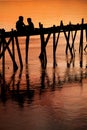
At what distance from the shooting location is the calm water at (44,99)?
12.2 meters

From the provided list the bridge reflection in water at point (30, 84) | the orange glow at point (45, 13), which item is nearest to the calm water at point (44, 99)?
the bridge reflection in water at point (30, 84)

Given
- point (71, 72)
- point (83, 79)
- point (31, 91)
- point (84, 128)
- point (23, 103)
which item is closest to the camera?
point (84, 128)

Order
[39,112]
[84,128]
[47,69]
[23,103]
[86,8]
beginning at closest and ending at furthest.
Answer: [84,128] < [39,112] < [23,103] < [47,69] < [86,8]

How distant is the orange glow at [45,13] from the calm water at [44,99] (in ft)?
176

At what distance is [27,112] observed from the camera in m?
13.4

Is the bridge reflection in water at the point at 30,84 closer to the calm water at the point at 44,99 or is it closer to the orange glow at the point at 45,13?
the calm water at the point at 44,99

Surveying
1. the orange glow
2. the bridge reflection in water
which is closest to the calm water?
the bridge reflection in water

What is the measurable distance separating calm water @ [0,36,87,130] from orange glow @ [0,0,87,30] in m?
53.5

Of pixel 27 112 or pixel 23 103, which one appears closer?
pixel 27 112

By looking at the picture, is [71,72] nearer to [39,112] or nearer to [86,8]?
[39,112]

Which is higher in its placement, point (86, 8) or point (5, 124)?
point (86, 8)

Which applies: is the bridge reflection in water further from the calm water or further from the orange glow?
the orange glow

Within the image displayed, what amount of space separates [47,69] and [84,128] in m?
11.3

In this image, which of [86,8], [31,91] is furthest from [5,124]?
[86,8]
